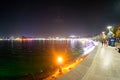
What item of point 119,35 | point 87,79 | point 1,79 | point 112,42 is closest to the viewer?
point 87,79

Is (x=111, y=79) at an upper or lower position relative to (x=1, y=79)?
upper

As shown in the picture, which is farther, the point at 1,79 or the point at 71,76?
the point at 1,79

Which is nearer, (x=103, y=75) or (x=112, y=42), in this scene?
(x=103, y=75)

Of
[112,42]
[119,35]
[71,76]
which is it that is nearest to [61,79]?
[71,76]

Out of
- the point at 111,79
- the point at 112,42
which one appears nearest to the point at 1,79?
the point at 111,79

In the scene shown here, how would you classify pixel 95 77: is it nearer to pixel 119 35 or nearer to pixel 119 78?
pixel 119 78

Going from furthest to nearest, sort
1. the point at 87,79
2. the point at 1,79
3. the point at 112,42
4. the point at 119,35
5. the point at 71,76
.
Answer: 1. the point at 119,35
2. the point at 112,42
3. the point at 1,79
4. the point at 71,76
5. the point at 87,79

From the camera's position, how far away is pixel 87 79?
41.0 ft

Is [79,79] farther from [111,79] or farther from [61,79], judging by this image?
[111,79]

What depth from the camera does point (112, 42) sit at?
177 ft

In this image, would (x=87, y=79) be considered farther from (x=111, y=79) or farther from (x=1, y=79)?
(x=1, y=79)

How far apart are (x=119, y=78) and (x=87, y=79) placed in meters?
2.14

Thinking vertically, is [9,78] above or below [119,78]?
below

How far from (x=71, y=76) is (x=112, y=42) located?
42.6 metres
